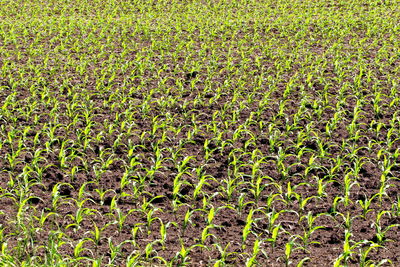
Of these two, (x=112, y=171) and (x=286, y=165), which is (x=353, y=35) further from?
(x=112, y=171)

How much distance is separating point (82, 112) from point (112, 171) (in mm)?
1884

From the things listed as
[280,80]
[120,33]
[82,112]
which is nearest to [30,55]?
[120,33]

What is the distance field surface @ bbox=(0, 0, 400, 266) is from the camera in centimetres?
444

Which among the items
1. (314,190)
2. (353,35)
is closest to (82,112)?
(314,190)

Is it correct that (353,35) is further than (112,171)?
Yes

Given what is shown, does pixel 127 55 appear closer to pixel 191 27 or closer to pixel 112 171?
pixel 191 27

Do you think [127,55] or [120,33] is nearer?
[127,55]

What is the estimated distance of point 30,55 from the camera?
10.2 meters

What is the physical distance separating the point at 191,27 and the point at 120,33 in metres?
1.73

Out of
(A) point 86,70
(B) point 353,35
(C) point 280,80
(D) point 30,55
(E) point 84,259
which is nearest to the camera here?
(E) point 84,259

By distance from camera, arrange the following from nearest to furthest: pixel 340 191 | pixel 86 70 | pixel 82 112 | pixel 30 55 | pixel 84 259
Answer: pixel 84 259, pixel 340 191, pixel 82 112, pixel 86 70, pixel 30 55

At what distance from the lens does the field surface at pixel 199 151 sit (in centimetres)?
444

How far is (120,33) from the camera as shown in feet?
40.2

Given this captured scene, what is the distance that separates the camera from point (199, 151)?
6164 mm
